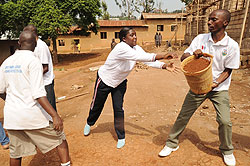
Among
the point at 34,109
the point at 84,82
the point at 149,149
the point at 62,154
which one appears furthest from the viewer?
the point at 84,82

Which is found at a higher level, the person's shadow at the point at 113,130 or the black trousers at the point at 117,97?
the black trousers at the point at 117,97

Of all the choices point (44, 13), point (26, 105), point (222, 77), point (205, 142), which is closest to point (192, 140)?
point (205, 142)

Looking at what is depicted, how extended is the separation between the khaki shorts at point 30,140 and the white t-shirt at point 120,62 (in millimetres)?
1167

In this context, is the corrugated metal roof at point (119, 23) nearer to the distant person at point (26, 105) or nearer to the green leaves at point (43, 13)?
the green leaves at point (43, 13)

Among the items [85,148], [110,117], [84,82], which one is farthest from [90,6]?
[85,148]

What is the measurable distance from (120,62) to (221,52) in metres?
1.31

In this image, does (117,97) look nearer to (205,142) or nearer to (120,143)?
(120,143)

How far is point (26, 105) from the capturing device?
1.87 m

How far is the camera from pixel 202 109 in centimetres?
475

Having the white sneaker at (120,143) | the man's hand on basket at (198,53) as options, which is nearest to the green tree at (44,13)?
the white sneaker at (120,143)

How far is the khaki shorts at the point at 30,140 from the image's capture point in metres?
1.99

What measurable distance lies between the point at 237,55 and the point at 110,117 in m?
2.90

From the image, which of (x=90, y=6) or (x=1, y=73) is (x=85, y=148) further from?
(x=90, y=6)

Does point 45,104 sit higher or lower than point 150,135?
higher
